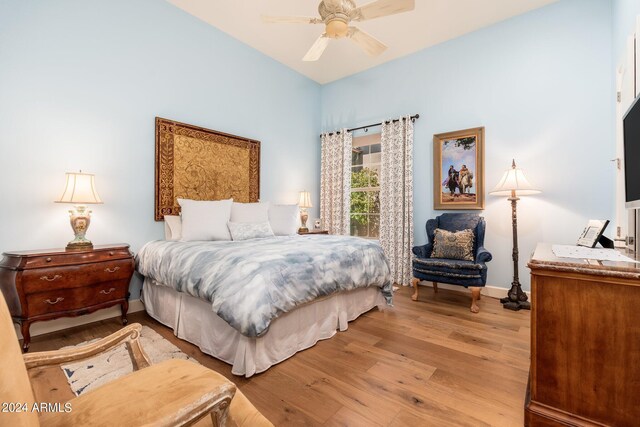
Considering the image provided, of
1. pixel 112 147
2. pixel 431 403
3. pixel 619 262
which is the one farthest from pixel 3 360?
pixel 112 147

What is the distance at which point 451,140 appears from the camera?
4.00m

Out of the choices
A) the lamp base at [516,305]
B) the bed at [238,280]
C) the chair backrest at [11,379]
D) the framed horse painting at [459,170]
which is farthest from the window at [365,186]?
the chair backrest at [11,379]

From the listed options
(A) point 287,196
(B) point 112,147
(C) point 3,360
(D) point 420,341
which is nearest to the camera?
(C) point 3,360

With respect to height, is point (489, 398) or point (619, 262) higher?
point (619, 262)

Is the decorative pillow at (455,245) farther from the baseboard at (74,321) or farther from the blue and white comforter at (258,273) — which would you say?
the baseboard at (74,321)

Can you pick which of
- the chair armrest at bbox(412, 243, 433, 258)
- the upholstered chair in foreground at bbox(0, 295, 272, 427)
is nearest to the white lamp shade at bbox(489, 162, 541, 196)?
the chair armrest at bbox(412, 243, 433, 258)

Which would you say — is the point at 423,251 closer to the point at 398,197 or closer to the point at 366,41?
the point at 398,197

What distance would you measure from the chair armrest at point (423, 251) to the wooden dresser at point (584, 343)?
216cm

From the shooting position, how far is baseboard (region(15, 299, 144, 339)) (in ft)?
8.27

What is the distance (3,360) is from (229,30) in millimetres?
4351

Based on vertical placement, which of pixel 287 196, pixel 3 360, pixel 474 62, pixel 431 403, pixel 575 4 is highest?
pixel 575 4

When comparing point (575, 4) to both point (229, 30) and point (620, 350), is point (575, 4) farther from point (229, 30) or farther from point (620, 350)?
point (229, 30)

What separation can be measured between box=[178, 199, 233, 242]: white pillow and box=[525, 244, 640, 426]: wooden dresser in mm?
2838

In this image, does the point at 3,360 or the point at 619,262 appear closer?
the point at 3,360
